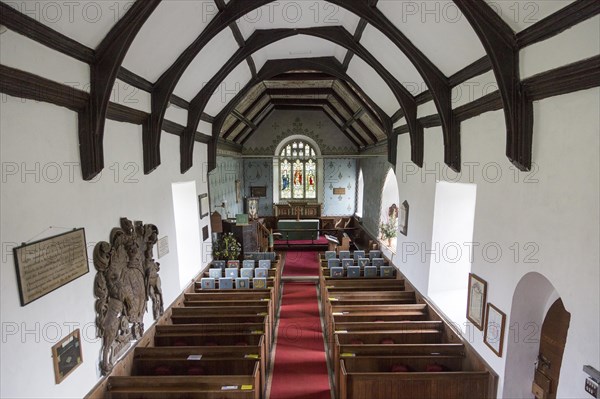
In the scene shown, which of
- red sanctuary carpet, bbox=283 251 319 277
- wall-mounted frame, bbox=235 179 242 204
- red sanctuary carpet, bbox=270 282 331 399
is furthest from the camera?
wall-mounted frame, bbox=235 179 242 204

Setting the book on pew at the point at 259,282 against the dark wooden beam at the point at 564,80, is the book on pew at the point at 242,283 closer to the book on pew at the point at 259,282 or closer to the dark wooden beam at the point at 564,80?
the book on pew at the point at 259,282

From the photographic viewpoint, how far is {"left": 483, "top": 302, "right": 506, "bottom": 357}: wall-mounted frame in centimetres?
468

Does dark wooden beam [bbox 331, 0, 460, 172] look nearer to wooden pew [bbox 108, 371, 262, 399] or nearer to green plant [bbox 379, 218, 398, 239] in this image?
wooden pew [bbox 108, 371, 262, 399]

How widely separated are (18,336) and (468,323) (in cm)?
594

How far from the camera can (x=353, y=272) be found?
948 centimetres

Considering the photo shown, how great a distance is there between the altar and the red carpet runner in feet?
17.1

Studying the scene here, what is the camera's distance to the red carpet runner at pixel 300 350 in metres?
5.99

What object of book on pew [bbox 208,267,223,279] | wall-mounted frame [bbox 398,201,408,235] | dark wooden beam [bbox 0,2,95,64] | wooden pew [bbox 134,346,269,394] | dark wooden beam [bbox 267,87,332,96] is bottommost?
wooden pew [bbox 134,346,269,394]

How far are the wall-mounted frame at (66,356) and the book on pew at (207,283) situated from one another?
4638 mm

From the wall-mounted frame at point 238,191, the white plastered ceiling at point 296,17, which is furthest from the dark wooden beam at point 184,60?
the wall-mounted frame at point 238,191

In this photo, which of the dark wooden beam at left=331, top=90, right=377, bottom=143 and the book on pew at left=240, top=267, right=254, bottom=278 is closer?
the book on pew at left=240, top=267, right=254, bottom=278

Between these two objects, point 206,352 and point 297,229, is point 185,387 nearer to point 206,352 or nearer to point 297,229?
point 206,352

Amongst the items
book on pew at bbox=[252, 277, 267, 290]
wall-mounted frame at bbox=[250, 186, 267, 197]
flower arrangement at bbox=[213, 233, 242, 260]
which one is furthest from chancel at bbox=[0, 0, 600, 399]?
wall-mounted frame at bbox=[250, 186, 267, 197]

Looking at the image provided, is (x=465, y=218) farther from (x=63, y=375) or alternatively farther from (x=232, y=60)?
(x=63, y=375)
